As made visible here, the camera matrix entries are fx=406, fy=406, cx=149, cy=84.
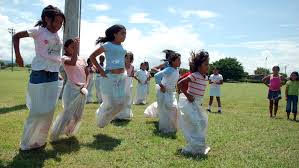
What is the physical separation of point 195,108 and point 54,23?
9.63ft

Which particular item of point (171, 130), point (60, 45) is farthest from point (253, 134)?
point (60, 45)

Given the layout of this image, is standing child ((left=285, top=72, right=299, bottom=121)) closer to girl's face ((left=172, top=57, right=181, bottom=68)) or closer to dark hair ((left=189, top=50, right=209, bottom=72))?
girl's face ((left=172, top=57, right=181, bottom=68))

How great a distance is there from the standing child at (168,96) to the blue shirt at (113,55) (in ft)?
4.99

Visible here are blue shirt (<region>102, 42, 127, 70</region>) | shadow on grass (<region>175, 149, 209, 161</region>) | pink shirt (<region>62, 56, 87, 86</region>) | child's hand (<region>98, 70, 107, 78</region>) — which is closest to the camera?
shadow on grass (<region>175, 149, 209, 161</region>)

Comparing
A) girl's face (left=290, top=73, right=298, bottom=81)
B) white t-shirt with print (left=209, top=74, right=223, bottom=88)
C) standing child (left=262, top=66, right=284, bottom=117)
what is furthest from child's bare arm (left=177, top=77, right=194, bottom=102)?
white t-shirt with print (left=209, top=74, right=223, bottom=88)

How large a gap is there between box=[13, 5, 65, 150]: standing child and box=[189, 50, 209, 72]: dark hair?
2.49 meters

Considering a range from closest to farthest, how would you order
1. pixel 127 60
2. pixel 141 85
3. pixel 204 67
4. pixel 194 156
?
pixel 194 156 → pixel 204 67 → pixel 127 60 → pixel 141 85

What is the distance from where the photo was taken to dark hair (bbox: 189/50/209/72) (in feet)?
24.8

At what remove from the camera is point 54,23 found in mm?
6445

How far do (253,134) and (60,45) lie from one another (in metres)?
5.75

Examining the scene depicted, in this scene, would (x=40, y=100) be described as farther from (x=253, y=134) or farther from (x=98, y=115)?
(x=253, y=134)

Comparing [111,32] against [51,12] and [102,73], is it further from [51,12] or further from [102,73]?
[51,12]

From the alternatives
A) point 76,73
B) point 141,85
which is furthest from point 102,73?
point 141,85

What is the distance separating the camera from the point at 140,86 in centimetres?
1955
